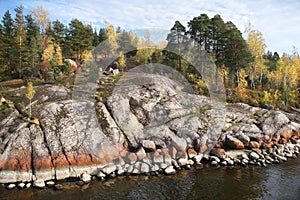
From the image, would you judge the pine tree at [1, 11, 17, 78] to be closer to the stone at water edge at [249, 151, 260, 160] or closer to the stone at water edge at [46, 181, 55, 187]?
the stone at water edge at [46, 181, 55, 187]

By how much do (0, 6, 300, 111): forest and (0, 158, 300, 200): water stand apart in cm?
2000

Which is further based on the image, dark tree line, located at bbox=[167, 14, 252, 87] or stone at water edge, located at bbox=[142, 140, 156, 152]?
dark tree line, located at bbox=[167, 14, 252, 87]

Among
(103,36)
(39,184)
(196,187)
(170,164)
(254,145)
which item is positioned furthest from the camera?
(103,36)

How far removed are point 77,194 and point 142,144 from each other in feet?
27.4

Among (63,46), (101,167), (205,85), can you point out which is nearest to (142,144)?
(101,167)

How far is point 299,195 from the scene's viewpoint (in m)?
17.7

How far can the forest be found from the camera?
41156mm

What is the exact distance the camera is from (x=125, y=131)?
82.9 feet

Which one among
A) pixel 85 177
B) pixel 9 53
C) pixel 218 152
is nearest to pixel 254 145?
pixel 218 152

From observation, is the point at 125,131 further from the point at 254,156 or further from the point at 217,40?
the point at 217,40

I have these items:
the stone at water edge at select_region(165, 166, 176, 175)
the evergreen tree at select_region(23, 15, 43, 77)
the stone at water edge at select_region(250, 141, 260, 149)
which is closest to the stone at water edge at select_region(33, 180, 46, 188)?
the stone at water edge at select_region(165, 166, 176, 175)

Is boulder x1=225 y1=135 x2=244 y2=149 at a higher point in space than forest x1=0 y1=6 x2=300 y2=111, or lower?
lower

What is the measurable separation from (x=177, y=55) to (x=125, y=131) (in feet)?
82.3

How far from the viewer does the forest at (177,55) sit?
135 ft
